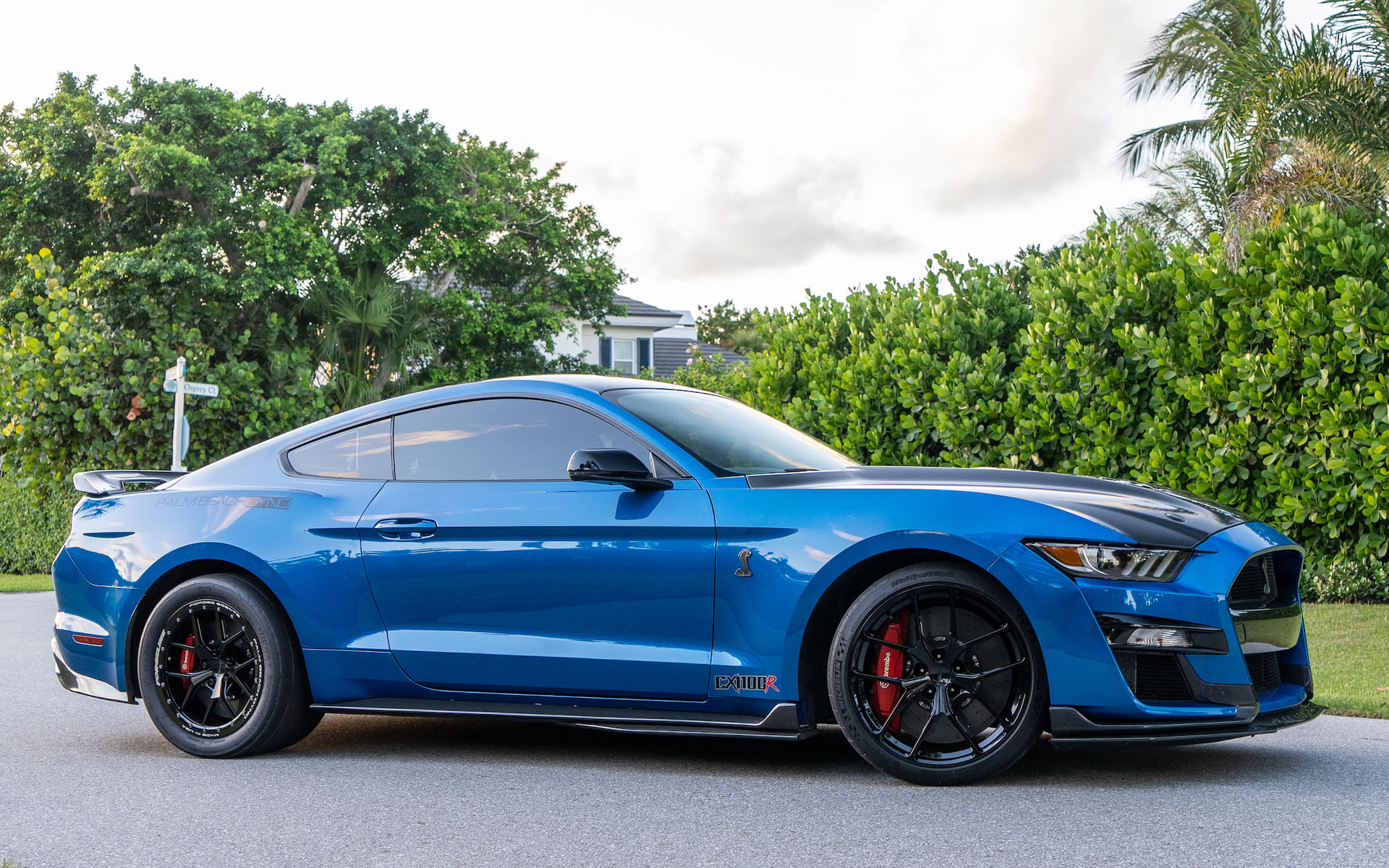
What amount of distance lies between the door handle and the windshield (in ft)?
3.00

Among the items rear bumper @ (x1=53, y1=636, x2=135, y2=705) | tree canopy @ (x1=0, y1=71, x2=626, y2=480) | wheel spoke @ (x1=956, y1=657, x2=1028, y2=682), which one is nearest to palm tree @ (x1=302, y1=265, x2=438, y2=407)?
tree canopy @ (x1=0, y1=71, x2=626, y2=480)

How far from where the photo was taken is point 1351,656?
8117 mm

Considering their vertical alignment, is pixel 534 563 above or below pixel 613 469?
below

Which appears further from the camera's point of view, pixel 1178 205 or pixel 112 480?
pixel 1178 205

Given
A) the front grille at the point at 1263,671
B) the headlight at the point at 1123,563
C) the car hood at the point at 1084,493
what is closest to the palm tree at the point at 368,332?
the car hood at the point at 1084,493

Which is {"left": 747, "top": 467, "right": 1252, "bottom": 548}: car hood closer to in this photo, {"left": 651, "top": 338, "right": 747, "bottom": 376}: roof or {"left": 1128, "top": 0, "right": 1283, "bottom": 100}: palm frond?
{"left": 1128, "top": 0, "right": 1283, "bottom": 100}: palm frond

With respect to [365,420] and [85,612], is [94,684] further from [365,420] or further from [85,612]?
[365,420]

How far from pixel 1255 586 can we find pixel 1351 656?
4.29 meters

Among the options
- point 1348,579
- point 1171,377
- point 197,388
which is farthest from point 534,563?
point 197,388

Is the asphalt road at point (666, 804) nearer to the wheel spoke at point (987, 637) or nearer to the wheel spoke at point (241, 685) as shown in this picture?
the wheel spoke at point (241, 685)

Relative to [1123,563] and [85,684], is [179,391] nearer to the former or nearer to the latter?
[85,684]

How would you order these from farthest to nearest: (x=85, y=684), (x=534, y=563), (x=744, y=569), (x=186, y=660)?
1. (x=85, y=684)
2. (x=186, y=660)
3. (x=534, y=563)
4. (x=744, y=569)

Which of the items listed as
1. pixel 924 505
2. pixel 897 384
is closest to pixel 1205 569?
pixel 924 505

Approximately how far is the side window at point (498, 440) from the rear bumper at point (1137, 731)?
6.09 feet
